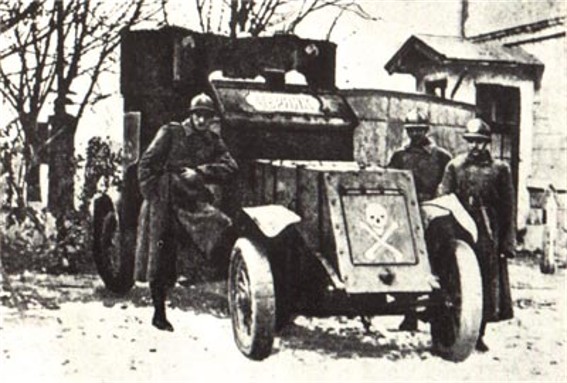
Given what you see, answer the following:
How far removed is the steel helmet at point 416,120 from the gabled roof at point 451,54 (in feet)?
1.55

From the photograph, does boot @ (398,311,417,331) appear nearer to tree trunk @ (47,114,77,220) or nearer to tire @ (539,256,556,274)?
tire @ (539,256,556,274)

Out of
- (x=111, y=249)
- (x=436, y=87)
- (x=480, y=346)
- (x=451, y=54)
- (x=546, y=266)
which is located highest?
(x=451, y=54)

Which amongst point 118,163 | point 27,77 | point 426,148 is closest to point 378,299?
point 426,148

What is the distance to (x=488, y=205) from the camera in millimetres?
4879

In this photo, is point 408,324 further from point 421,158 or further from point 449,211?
point 421,158

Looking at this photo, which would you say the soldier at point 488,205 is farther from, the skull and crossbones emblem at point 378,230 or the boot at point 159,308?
the boot at point 159,308

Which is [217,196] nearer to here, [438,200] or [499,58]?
[438,200]

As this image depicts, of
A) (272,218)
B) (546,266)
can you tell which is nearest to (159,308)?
(272,218)

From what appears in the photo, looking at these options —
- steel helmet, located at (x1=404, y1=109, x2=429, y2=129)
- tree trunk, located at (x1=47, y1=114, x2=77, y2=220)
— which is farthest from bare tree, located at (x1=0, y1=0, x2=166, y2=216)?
steel helmet, located at (x1=404, y1=109, x2=429, y2=129)

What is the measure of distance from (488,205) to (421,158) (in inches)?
16.9

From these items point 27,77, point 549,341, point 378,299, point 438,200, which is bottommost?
point 549,341

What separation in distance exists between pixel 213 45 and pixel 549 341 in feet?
7.82

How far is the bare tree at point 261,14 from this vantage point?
517 cm

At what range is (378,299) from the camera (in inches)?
163
